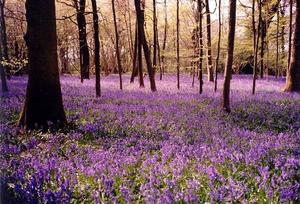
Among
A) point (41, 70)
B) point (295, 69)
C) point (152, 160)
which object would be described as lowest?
point (152, 160)

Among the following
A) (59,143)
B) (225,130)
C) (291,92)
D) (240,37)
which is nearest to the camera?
(59,143)

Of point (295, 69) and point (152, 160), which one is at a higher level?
point (295, 69)

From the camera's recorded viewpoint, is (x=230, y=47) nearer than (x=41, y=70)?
No

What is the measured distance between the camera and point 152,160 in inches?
239

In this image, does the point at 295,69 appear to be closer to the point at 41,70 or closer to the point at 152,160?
the point at 41,70

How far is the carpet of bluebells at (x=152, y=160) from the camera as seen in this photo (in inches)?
187

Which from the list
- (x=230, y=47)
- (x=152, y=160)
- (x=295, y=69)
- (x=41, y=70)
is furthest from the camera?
(x=295, y=69)

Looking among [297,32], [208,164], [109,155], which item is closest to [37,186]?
[109,155]

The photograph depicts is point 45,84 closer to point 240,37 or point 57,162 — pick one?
point 57,162

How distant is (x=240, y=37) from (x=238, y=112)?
4370 cm

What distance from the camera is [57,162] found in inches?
241

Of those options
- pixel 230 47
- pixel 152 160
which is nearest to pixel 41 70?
pixel 152 160

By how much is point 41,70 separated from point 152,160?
459cm

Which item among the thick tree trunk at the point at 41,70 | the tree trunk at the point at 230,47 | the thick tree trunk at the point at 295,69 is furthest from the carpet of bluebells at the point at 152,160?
the thick tree trunk at the point at 295,69
